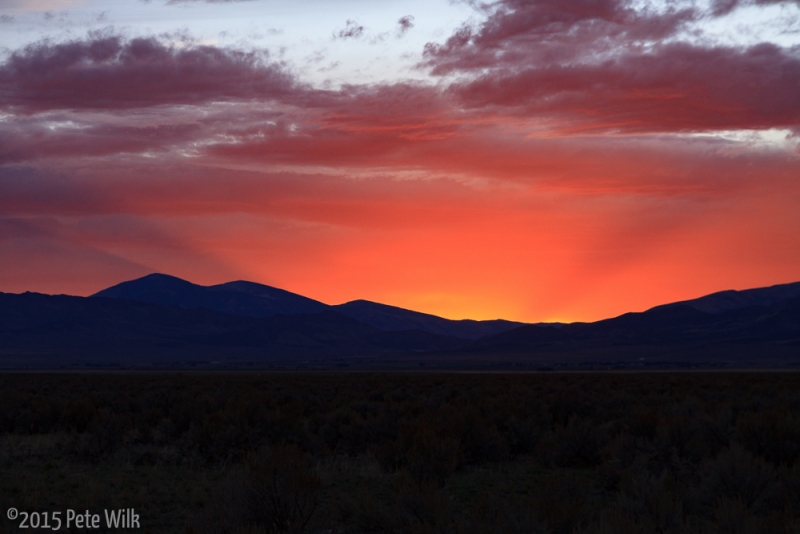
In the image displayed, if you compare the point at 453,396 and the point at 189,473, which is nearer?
the point at 189,473

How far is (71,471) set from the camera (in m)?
15.8

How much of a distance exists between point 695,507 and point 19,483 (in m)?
11.6

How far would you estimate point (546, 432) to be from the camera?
19.8m

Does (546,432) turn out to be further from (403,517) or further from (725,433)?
(403,517)

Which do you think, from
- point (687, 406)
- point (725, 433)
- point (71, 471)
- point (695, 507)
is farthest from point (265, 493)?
point (687, 406)

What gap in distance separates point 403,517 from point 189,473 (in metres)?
7.75

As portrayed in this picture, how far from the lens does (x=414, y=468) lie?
1387 centimetres

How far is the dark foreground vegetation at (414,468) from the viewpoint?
9.20 m

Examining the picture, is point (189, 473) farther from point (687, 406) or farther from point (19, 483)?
point (687, 406)

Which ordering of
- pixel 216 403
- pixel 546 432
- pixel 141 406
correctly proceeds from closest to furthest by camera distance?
pixel 546 432, pixel 216 403, pixel 141 406

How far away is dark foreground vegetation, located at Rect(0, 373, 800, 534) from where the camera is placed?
30.2ft

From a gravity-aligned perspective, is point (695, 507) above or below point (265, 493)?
below

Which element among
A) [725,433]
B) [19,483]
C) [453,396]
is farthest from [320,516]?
[453,396]

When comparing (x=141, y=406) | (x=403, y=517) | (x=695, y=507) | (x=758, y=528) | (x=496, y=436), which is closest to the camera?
(x=758, y=528)
